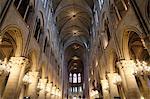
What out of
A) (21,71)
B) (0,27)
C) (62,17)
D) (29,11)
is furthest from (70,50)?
(0,27)

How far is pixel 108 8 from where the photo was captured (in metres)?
15.6

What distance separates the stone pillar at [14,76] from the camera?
10.5 metres

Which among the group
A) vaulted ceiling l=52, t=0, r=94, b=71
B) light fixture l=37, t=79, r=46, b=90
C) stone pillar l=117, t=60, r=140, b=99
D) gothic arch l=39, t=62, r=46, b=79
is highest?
vaulted ceiling l=52, t=0, r=94, b=71

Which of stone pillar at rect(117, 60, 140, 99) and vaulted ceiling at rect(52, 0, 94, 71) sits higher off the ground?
vaulted ceiling at rect(52, 0, 94, 71)

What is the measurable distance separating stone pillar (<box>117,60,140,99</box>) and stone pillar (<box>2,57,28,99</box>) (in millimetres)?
6709

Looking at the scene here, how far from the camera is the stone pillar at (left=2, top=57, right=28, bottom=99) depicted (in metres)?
10.5

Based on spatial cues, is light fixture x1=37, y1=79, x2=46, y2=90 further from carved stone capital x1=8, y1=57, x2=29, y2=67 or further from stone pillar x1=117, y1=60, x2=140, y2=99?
stone pillar x1=117, y1=60, x2=140, y2=99

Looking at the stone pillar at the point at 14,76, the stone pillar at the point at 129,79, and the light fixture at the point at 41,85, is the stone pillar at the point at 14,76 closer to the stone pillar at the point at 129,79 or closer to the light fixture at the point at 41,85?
the light fixture at the point at 41,85

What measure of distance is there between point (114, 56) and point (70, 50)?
86.9 feet

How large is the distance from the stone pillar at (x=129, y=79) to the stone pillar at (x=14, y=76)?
6709mm

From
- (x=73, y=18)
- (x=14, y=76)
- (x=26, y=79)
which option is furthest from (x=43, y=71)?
(x=73, y=18)

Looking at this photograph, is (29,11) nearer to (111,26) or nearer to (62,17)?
(111,26)

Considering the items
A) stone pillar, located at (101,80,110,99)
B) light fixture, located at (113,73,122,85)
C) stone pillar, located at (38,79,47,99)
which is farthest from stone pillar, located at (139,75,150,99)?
stone pillar, located at (38,79,47,99)

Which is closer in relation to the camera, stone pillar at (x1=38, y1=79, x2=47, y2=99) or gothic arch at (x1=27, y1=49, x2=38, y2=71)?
gothic arch at (x1=27, y1=49, x2=38, y2=71)
